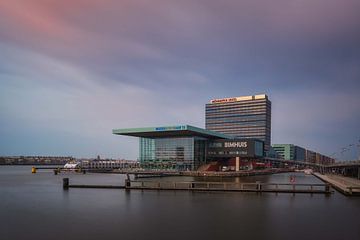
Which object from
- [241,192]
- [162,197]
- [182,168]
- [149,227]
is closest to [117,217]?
[149,227]

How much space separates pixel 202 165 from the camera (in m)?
146

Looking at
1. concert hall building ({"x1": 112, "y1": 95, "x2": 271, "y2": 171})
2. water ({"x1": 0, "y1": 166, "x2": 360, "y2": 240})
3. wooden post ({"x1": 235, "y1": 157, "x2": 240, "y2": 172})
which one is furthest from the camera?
wooden post ({"x1": 235, "y1": 157, "x2": 240, "y2": 172})

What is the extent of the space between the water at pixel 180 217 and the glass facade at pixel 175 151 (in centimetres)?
8778

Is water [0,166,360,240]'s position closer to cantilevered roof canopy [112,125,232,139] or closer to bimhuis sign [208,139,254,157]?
cantilevered roof canopy [112,125,232,139]

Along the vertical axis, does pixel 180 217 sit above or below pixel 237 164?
above

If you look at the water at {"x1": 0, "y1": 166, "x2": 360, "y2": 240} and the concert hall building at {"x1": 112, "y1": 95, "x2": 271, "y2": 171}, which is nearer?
the water at {"x1": 0, "y1": 166, "x2": 360, "y2": 240}

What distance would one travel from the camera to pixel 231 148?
14738 centimetres

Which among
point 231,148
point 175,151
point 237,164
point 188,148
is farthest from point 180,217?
point 231,148

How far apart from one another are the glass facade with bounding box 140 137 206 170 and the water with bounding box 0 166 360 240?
288 feet

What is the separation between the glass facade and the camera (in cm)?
13988

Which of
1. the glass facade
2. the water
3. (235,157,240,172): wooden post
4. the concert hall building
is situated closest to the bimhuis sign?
the concert hall building

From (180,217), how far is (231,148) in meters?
115

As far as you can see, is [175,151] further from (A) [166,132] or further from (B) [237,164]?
(B) [237,164]

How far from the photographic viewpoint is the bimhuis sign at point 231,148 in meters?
145
